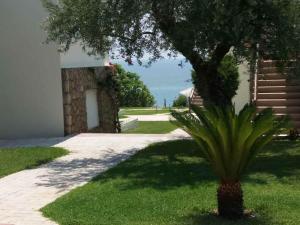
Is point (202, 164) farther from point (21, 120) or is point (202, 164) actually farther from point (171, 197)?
point (21, 120)

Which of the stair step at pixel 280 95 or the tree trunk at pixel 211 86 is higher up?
the tree trunk at pixel 211 86

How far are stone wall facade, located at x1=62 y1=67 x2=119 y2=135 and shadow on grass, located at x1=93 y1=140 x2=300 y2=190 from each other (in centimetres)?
440

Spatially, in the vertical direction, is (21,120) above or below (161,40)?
below

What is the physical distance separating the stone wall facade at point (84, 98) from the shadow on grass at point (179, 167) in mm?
4398

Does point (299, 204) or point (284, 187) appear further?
point (284, 187)

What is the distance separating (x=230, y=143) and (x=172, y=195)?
5.93ft

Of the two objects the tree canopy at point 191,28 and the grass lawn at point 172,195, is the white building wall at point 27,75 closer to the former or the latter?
the tree canopy at point 191,28

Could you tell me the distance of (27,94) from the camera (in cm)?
1750

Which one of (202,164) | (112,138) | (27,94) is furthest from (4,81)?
(202,164)

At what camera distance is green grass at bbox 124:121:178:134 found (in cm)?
2070

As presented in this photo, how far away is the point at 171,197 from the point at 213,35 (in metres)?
3.63

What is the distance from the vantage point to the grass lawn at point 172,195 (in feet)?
25.0

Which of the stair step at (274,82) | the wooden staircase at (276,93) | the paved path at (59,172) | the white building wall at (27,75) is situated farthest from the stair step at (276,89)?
the white building wall at (27,75)

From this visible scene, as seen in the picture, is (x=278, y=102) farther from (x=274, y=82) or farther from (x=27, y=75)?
(x=27, y=75)
